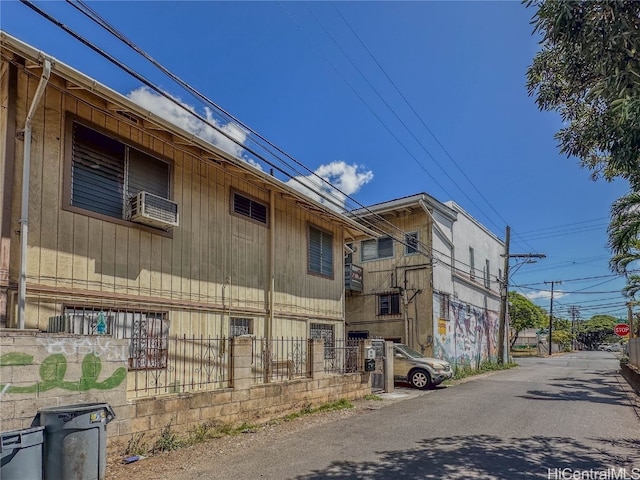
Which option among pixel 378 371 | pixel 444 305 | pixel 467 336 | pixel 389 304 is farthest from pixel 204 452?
pixel 467 336

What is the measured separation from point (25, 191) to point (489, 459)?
7694mm

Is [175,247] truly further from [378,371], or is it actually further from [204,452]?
[378,371]

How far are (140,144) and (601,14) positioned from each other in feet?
24.6

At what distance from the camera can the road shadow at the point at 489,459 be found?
6004mm

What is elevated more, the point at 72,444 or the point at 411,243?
the point at 411,243

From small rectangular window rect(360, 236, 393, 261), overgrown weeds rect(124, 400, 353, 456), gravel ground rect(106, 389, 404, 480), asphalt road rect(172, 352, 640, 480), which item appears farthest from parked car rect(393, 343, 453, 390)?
overgrown weeds rect(124, 400, 353, 456)

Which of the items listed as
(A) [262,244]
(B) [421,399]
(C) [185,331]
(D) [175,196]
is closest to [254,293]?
(A) [262,244]

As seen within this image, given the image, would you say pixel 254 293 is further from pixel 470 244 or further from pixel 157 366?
pixel 470 244

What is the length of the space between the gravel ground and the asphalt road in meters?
0.30

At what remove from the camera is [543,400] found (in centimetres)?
1284

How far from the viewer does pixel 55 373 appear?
598 cm

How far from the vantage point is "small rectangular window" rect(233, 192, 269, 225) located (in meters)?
11.2

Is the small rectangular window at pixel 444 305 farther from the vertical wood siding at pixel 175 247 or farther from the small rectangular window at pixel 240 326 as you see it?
the small rectangular window at pixel 240 326

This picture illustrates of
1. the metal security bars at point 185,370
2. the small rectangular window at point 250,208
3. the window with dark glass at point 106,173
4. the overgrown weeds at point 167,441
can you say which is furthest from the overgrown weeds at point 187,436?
the small rectangular window at point 250,208
